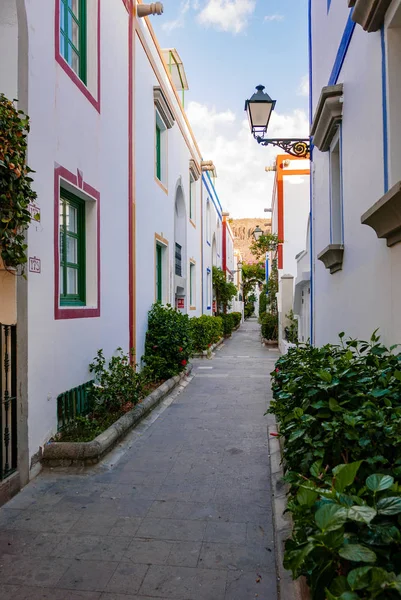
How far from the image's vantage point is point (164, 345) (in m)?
9.22

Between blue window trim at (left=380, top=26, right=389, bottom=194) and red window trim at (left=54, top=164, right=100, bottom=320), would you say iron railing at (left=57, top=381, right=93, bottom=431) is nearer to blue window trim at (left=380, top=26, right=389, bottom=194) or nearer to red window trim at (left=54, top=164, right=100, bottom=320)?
red window trim at (left=54, top=164, right=100, bottom=320)

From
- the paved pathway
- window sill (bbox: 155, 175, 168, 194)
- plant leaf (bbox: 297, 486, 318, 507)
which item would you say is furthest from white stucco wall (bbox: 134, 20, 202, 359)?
plant leaf (bbox: 297, 486, 318, 507)

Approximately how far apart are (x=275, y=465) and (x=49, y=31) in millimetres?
5000

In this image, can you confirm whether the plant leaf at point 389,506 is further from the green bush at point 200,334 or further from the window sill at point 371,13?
the green bush at point 200,334

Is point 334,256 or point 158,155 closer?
point 334,256

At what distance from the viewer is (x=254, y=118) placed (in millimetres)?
7773

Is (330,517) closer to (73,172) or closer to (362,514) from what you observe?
(362,514)

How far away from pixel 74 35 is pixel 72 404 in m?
4.69

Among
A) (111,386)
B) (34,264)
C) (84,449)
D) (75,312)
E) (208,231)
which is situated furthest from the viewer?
(208,231)

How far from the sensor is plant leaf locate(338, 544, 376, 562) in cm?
129

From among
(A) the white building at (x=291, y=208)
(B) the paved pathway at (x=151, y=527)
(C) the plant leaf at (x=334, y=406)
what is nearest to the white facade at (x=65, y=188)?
(B) the paved pathway at (x=151, y=527)

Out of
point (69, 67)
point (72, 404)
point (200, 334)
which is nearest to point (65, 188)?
point (69, 67)

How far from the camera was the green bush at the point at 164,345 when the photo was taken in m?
9.09

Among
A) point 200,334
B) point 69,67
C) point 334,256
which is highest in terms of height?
point 69,67
